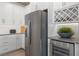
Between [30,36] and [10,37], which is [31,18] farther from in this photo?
[10,37]

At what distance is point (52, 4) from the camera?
7.11 feet

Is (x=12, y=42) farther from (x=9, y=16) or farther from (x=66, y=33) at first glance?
(x=66, y=33)

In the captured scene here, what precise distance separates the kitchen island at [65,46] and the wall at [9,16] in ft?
7.84

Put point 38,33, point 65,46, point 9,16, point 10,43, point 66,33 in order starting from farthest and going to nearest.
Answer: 1. point 9,16
2. point 10,43
3. point 38,33
4. point 66,33
5. point 65,46

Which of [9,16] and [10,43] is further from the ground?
[9,16]

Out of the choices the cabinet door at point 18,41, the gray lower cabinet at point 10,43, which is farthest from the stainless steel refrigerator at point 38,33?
the cabinet door at point 18,41

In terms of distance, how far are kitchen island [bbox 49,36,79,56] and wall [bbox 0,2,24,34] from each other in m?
2.39

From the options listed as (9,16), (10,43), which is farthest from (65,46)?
(9,16)

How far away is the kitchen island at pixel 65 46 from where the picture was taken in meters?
1.27

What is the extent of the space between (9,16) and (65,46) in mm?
2747

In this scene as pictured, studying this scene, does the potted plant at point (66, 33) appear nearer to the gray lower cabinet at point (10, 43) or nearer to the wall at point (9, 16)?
the gray lower cabinet at point (10, 43)

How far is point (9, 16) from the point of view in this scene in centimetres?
347

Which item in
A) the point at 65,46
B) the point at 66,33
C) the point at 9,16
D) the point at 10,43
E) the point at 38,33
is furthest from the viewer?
the point at 9,16

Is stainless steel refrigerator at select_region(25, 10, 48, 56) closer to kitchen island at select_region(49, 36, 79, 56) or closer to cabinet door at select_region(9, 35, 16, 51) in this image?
kitchen island at select_region(49, 36, 79, 56)
